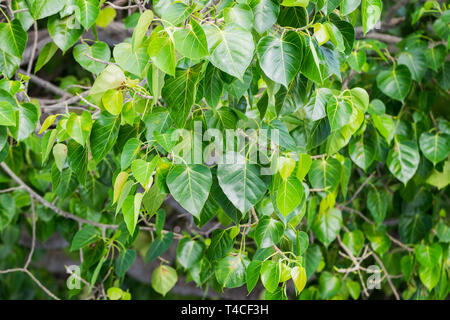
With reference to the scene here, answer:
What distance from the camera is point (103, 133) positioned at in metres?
1.00

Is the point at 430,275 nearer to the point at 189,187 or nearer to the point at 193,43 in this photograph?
the point at 189,187

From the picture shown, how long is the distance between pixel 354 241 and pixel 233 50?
1.00 meters

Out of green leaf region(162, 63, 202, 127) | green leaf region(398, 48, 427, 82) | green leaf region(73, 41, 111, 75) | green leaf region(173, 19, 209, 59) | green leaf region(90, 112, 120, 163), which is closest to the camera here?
green leaf region(173, 19, 209, 59)

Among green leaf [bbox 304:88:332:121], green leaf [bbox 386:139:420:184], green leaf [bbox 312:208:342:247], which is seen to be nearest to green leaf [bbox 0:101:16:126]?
green leaf [bbox 304:88:332:121]

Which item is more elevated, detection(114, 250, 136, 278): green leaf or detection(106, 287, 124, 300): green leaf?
detection(114, 250, 136, 278): green leaf

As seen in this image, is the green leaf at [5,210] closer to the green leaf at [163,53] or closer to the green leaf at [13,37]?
the green leaf at [13,37]

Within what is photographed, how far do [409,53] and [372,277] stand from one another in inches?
26.4

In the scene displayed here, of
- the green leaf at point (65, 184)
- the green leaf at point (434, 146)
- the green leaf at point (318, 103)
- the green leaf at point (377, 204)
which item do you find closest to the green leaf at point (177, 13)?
the green leaf at point (318, 103)

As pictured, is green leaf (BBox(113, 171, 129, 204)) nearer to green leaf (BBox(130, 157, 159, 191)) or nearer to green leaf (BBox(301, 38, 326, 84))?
green leaf (BBox(130, 157, 159, 191))

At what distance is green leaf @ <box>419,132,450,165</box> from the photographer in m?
1.46

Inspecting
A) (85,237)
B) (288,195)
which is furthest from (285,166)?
(85,237)

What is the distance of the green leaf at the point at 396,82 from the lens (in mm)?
1447

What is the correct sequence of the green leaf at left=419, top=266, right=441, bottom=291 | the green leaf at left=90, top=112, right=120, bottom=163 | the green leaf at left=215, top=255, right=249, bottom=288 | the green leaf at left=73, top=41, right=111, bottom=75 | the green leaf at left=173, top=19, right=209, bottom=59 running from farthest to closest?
the green leaf at left=419, top=266, right=441, bottom=291 < the green leaf at left=73, top=41, right=111, bottom=75 < the green leaf at left=215, top=255, right=249, bottom=288 < the green leaf at left=90, top=112, right=120, bottom=163 < the green leaf at left=173, top=19, right=209, bottom=59

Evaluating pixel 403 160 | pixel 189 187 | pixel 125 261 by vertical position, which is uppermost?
pixel 189 187
